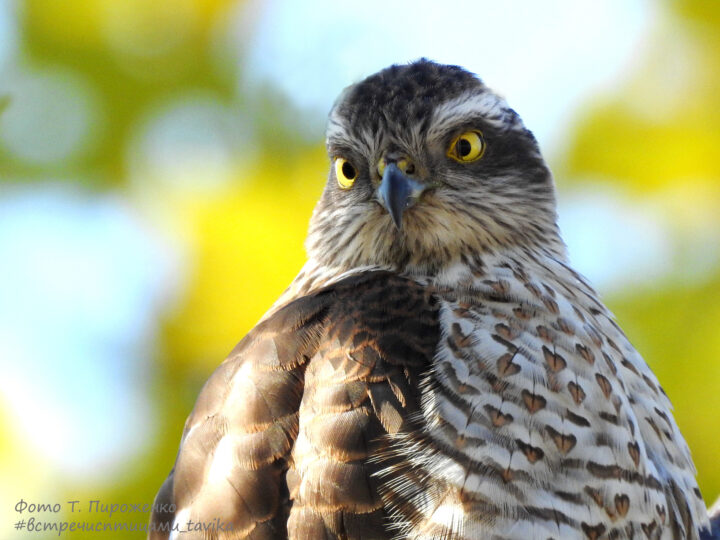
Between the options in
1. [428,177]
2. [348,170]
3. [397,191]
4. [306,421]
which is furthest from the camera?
[348,170]

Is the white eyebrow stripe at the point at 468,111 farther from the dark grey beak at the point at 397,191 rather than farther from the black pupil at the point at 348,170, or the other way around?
the black pupil at the point at 348,170

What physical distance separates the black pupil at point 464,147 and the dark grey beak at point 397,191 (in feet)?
0.79

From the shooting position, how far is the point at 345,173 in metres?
3.88

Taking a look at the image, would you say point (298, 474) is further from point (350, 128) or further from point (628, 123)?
point (628, 123)

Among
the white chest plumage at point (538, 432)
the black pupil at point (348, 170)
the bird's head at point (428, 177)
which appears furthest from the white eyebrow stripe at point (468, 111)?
the white chest plumage at point (538, 432)

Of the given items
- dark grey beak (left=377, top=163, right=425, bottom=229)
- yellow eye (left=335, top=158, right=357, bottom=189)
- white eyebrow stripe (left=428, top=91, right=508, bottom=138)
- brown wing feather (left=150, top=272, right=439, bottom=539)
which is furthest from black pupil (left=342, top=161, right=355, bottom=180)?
brown wing feather (left=150, top=272, right=439, bottom=539)

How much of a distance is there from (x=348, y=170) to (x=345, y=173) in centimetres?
3

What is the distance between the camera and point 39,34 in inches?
314

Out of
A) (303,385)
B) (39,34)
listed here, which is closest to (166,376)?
(39,34)

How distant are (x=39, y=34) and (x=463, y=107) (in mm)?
5457

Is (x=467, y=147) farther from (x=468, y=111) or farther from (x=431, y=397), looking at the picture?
(x=431, y=397)

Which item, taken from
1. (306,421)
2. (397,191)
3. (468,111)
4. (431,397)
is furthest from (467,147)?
(306,421)

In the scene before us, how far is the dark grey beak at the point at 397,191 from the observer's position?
135 inches

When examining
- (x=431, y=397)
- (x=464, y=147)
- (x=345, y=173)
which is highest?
(x=464, y=147)
